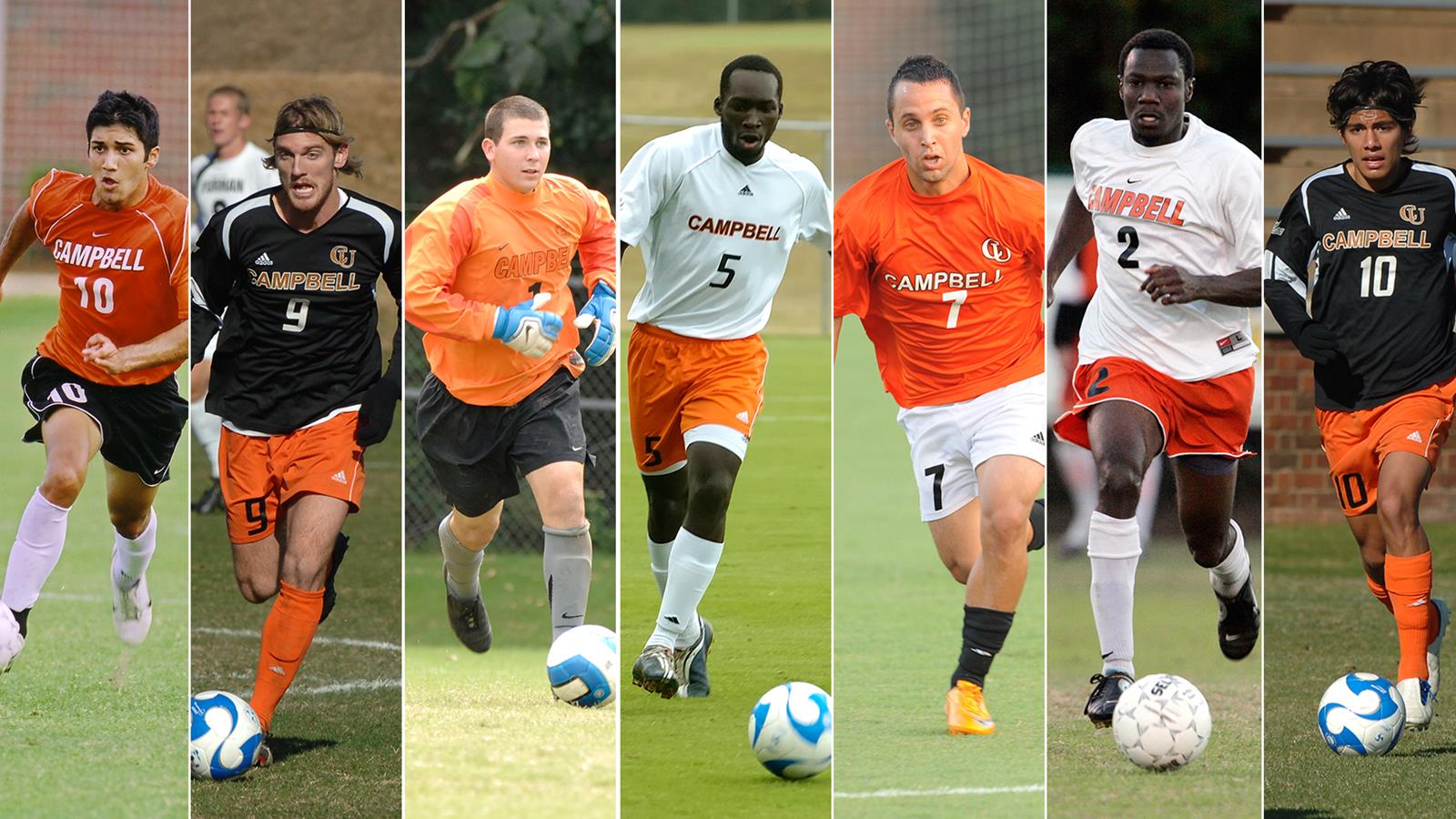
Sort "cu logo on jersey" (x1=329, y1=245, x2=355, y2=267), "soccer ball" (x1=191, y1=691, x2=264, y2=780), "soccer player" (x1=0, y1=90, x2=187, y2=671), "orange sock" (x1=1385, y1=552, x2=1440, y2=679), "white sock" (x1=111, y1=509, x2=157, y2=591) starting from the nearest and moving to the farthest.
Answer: "soccer ball" (x1=191, y1=691, x2=264, y2=780), "cu logo on jersey" (x1=329, y1=245, x2=355, y2=267), "soccer player" (x1=0, y1=90, x2=187, y2=671), "white sock" (x1=111, y1=509, x2=157, y2=591), "orange sock" (x1=1385, y1=552, x2=1440, y2=679)

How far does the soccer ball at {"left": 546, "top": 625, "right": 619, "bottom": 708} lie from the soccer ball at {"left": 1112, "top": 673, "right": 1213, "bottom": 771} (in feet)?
4.88

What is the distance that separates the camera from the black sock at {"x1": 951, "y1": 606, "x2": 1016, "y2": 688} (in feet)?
15.3

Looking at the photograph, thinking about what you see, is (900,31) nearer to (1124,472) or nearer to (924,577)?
(1124,472)

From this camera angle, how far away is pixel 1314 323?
16.8 ft

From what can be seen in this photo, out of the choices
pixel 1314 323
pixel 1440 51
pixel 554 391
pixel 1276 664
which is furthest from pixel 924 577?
pixel 1440 51

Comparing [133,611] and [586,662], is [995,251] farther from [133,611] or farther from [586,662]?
[133,611]

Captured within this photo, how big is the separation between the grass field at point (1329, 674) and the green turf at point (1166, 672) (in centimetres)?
16

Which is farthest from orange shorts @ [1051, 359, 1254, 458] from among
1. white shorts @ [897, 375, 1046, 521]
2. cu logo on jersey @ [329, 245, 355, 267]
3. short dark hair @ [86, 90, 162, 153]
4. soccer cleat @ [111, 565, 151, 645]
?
soccer cleat @ [111, 565, 151, 645]

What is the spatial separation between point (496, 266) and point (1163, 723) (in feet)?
7.63

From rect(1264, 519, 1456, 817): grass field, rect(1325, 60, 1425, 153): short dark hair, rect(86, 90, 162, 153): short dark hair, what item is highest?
rect(1325, 60, 1425, 153): short dark hair

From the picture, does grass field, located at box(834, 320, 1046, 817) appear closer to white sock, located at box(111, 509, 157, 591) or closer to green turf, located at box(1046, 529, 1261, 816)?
green turf, located at box(1046, 529, 1261, 816)

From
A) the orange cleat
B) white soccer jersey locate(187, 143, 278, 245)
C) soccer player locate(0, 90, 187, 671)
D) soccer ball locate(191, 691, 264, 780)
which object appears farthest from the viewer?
white soccer jersey locate(187, 143, 278, 245)

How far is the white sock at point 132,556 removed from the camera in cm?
494

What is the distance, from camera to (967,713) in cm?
468
